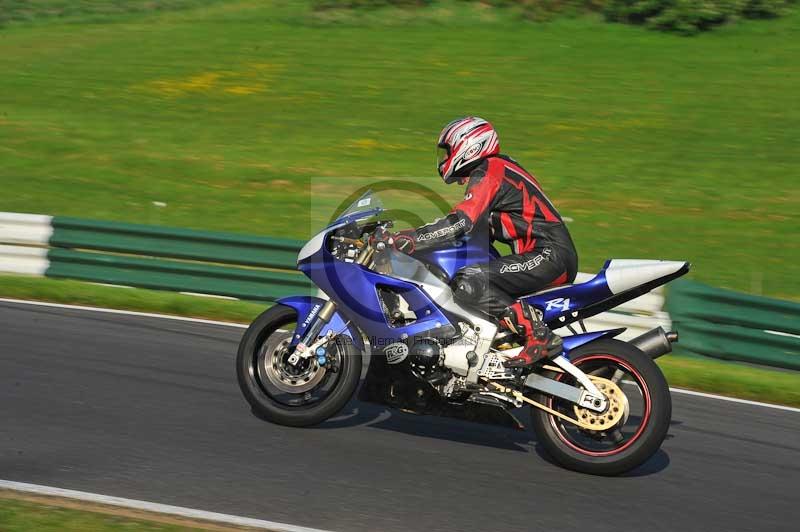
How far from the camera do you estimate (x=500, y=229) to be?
652 cm

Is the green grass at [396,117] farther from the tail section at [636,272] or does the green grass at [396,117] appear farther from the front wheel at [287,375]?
the tail section at [636,272]

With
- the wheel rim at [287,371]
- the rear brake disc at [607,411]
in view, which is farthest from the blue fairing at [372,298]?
the rear brake disc at [607,411]

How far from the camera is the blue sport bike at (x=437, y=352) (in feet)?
20.0

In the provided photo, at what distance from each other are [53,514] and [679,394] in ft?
16.8

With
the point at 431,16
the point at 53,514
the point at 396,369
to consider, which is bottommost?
the point at 53,514

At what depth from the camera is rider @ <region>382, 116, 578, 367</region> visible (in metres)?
6.24

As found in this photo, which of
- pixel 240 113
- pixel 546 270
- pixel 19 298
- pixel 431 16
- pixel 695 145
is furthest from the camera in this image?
pixel 431 16

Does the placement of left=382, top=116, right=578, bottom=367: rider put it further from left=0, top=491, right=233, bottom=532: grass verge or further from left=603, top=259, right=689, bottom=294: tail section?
left=0, top=491, right=233, bottom=532: grass verge

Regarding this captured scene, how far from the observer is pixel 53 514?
4895 millimetres

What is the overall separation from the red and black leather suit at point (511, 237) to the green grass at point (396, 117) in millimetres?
5374

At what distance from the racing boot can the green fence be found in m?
4.49

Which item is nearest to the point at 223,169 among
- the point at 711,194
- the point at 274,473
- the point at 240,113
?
the point at 240,113

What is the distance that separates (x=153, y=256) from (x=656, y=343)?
251 inches

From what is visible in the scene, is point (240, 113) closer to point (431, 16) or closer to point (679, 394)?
point (431, 16)
